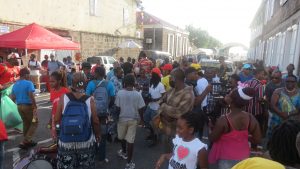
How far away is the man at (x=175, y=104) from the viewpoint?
4.68m

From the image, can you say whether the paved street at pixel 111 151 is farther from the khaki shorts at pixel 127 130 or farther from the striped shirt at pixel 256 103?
the striped shirt at pixel 256 103

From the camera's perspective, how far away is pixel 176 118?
15.4 feet

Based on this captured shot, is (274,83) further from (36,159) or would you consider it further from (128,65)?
(36,159)

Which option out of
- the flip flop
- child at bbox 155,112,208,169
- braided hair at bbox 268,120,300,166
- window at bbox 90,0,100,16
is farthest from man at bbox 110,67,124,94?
window at bbox 90,0,100,16

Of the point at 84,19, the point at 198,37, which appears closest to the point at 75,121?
the point at 84,19

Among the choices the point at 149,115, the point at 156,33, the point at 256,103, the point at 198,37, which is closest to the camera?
the point at 256,103

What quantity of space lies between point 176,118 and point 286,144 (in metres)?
2.97

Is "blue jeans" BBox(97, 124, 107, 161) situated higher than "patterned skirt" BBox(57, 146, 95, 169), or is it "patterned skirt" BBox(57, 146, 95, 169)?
"patterned skirt" BBox(57, 146, 95, 169)

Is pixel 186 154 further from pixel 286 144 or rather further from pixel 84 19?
pixel 84 19

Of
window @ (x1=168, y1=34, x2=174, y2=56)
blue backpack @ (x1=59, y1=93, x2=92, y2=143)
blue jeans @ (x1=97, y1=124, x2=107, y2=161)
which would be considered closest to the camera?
blue backpack @ (x1=59, y1=93, x2=92, y2=143)

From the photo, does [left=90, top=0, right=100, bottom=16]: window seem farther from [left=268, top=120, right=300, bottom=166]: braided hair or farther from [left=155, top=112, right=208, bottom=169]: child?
[left=268, top=120, right=300, bottom=166]: braided hair

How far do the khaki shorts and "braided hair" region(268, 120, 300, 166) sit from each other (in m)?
4.03

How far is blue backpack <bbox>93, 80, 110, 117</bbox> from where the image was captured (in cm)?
560

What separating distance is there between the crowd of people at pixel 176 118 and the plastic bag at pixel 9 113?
1.48 ft
